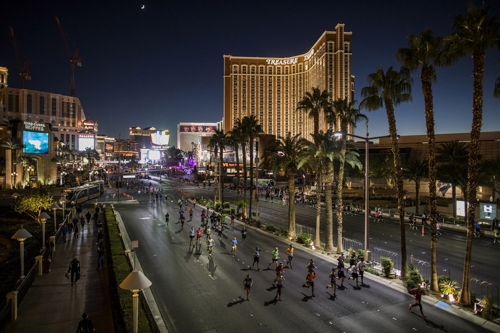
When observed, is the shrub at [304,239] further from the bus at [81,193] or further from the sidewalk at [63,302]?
the bus at [81,193]

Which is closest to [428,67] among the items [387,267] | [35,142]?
[387,267]

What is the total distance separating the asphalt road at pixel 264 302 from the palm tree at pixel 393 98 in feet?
13.3

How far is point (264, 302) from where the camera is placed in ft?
42.7

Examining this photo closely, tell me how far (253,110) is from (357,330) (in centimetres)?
14376

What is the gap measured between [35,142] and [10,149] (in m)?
5.91

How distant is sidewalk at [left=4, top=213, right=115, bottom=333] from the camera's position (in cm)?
1111

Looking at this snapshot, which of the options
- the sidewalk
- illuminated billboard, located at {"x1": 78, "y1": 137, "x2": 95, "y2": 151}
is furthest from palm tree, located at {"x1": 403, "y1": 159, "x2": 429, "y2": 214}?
illuminated billboard, located at {"x1": 78, "y1": 137, "x2": 95, "y2": 151}

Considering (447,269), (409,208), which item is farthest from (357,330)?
(409,208)

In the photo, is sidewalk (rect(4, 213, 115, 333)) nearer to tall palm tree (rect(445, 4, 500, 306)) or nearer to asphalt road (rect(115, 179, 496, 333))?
asphalt road (rect(115, 179, 496, 333))

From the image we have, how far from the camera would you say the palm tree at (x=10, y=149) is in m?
53.5

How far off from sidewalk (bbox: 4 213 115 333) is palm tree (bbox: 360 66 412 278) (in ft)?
46.5

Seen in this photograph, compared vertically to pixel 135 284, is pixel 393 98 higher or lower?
higher

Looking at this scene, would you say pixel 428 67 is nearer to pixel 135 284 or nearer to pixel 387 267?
pixel 387 267

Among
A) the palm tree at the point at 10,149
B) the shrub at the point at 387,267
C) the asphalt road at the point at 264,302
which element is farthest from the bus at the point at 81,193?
the shrub at the point at 387,267
